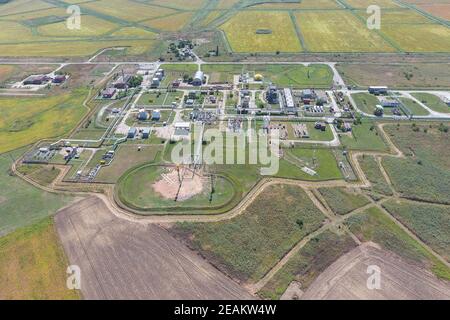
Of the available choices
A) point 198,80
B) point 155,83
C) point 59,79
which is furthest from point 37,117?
point 198,80

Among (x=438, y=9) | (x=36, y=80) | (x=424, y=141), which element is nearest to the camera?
(x=424, y=141)

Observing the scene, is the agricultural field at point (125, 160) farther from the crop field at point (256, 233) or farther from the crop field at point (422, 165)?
the crop field at point (422, 165)

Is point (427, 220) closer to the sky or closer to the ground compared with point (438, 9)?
closer to the ground

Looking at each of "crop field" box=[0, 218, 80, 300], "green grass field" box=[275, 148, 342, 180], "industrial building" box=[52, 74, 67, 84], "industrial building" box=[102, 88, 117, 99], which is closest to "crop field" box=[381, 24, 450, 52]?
"green grass field" box=[275, 148, 342, 180]

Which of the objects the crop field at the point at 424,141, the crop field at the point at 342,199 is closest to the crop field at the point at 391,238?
the crop field at the point at 342,199

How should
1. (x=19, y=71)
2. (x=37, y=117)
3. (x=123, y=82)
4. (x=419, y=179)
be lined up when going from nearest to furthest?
1. (x=419, y=179)
2. (x=37, y=117)
3. (x=123, y=82)
4. (x=19, y=71)

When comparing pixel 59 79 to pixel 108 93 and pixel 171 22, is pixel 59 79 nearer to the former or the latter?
pixel 108 93

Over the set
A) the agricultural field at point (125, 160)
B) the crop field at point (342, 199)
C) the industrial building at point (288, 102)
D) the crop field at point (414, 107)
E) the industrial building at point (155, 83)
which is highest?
the industrial building at point (155, 83)
